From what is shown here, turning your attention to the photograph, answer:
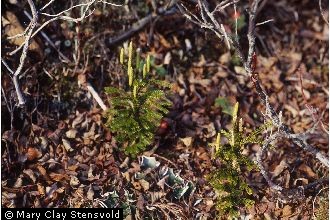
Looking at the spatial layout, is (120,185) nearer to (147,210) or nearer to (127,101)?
(147,210)

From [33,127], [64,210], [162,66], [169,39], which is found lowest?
[64,210]

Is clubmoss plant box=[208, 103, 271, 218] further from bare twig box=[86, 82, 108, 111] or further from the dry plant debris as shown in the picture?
bare twig box=[86, 82, 108, 111]

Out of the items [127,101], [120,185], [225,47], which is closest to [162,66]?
[225,47]

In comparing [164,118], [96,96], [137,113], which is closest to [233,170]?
[137,113]

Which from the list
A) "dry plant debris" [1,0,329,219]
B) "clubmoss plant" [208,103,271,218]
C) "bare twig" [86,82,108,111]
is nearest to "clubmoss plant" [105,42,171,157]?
"dry plant debris" [1,0,329,219]

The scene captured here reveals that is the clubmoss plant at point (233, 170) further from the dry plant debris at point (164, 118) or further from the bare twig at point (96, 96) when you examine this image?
the bare twig at point (96, 96)

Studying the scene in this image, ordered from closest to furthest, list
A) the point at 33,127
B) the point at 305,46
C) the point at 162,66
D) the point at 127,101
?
the point at 127,101 → the point at 33,127 → the point at 162,66 → the point at 305,46

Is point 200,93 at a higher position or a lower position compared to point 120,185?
higher

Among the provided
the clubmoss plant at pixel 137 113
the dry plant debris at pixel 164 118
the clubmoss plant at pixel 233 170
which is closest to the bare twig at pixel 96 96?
the dry plant debris at pixel 164 118
